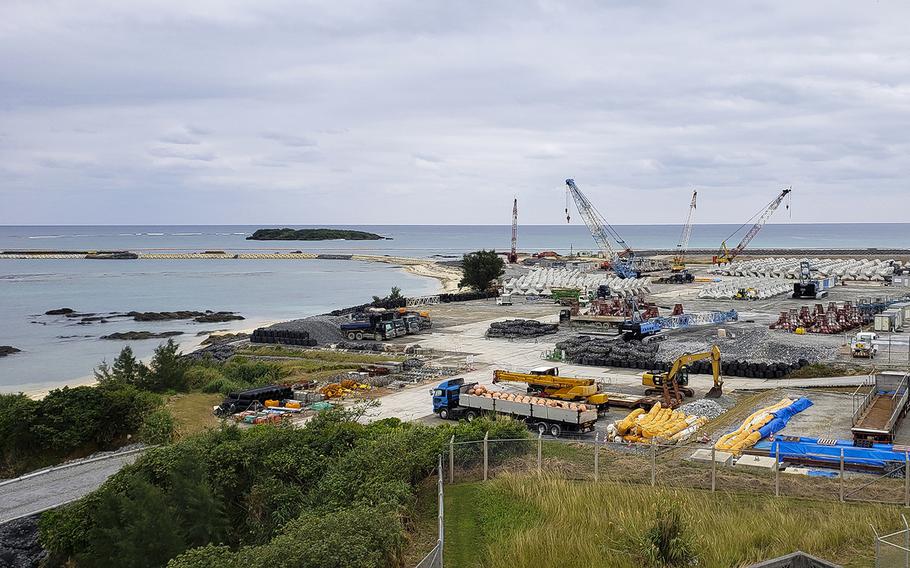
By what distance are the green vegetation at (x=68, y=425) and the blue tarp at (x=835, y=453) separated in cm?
2084

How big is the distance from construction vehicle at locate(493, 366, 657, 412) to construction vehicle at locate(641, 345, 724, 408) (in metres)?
0.77

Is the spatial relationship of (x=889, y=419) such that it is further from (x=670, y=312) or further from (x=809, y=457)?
(x=670, y=312)

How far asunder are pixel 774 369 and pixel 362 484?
29968 mm

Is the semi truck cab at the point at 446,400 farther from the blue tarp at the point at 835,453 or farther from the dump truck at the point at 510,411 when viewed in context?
the blue tarp at the point at 835,453

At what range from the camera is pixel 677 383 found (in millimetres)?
35000

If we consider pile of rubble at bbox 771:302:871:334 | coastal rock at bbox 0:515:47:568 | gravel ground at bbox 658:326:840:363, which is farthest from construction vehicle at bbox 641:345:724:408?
coastal rock at bbox 0:515:47:568

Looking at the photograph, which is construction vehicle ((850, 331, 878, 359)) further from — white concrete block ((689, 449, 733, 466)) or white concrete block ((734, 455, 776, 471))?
white concrete block ((734, 455, 776, 471))

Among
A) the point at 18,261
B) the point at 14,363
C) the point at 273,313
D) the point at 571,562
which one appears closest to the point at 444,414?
the point at 571,562

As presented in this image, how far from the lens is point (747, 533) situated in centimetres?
1379

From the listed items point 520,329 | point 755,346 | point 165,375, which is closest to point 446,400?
point 165,375

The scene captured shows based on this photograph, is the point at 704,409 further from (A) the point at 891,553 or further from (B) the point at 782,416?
(A) the point at 891,553

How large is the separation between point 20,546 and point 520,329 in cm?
4230

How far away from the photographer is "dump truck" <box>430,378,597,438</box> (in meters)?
28.2

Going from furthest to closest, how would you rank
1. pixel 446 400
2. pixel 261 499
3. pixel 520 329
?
pixel 520 329, pixel 446 400, pixel 261 499
